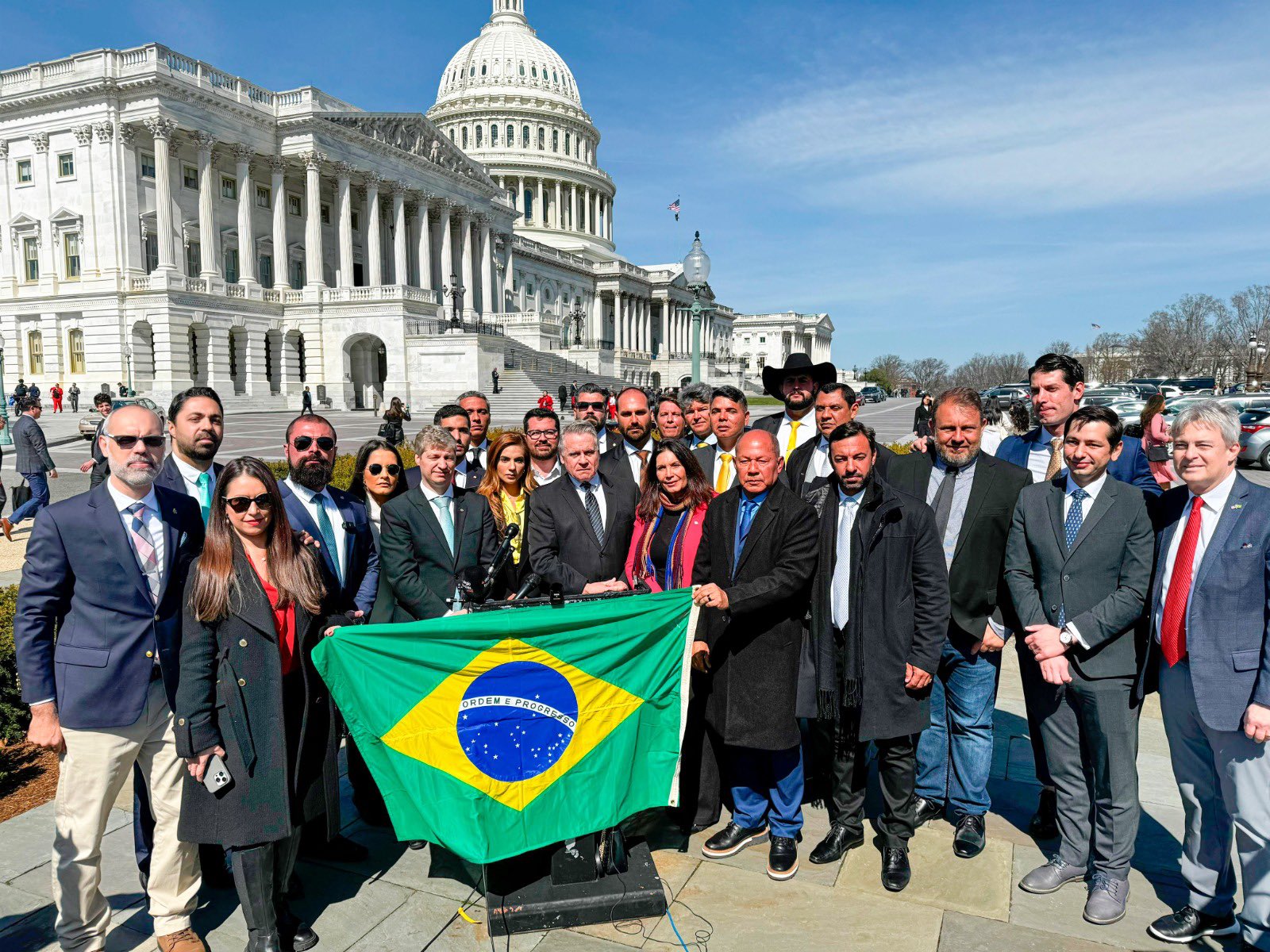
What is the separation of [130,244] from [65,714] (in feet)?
167

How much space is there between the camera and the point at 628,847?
4969 mm

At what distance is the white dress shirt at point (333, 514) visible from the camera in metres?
5.37

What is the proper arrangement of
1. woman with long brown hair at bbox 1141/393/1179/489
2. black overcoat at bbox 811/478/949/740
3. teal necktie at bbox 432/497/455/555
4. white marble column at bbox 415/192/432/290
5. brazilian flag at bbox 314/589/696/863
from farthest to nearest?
white marble column at bbox 415/192/432/290, woman with long brown hair at bbox 1141/393/1179/489, teal necktie at bbox 432/497/455/555, black overcoat at bbox 811/478/949/740, brazilian flag at bbox 314/589/696/863

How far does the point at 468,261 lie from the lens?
6750cm

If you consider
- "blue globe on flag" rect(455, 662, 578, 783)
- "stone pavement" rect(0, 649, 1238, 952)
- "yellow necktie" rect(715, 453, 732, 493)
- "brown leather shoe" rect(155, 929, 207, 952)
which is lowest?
"stone pavement" rect(0, 649, 1238, 952)

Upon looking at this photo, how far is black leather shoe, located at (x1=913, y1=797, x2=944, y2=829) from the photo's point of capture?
5.50m

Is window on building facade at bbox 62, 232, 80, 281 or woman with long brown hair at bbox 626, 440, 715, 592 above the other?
window on building facade at bbox 62, 232, 80, 281

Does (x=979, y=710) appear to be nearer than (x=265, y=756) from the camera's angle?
No

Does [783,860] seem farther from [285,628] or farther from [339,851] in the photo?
[285,628]

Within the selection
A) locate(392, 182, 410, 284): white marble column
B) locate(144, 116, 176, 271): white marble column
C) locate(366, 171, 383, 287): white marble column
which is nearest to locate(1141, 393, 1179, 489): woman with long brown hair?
locate(144, 116, 176, 271): white marble column

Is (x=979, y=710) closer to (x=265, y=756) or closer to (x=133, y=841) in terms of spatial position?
(x=265, y=756)

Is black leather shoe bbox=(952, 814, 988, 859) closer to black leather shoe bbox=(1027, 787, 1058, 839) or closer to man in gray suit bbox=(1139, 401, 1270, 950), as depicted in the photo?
black leather shoe bbox=(1027, 787, 1058, 839)

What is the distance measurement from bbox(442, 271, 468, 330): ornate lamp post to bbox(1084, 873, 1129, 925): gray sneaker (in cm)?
5287

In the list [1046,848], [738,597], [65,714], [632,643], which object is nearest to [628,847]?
[632,643]
